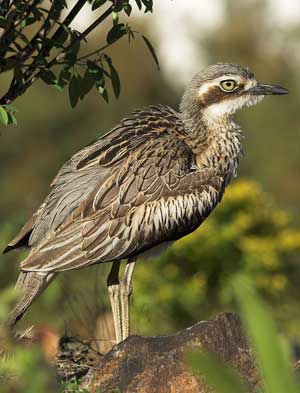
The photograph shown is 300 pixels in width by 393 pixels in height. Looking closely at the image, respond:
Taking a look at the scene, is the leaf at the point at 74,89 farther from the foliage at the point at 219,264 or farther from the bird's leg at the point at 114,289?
the foliage at the point at 219,264

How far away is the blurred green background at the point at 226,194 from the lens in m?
11.9

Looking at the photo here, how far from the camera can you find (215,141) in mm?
8266

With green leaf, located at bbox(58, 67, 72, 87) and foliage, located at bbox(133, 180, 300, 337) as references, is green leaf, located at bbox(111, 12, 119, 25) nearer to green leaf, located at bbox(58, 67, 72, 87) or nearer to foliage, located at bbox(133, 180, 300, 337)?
green leaf, located at bbox(58, 67, 72, 87)

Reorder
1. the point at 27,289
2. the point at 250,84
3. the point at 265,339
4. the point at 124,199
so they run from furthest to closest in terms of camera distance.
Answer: the point at 250,84 → the point at 124,199 → the point at 27,289 → the point at 265,339

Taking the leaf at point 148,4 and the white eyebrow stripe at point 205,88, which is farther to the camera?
the white eyebrow stripe at point 205,88

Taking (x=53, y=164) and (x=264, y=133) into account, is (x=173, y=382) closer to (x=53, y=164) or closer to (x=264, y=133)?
(x=53, y=164)

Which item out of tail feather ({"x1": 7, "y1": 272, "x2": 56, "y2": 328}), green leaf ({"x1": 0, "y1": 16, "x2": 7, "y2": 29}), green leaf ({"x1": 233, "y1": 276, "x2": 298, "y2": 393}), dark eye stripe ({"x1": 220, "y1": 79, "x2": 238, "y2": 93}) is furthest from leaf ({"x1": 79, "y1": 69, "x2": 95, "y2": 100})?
green leaf ({"x1": 233, "y1": 276, "x2": 298, "y2": 393})

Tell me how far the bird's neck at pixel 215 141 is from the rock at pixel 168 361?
7.18ft

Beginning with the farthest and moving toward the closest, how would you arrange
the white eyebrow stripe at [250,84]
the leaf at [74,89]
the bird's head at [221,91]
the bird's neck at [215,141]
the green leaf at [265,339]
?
the white eyebrow stripe at [250,84] → the bird's head at [221,91] → the bird's neck at [215,141] → the leaf at [74,89] → the green leaf at [265,339]

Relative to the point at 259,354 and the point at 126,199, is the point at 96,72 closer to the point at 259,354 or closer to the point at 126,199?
the point at 126,199

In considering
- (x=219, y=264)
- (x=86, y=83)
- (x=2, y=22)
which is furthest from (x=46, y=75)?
(x=219, y=264)

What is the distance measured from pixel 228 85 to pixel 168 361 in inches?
133

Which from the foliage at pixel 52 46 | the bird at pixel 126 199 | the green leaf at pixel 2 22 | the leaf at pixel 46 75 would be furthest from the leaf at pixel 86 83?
the bird at pixel 126 199

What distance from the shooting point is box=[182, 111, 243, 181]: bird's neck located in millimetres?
8195
